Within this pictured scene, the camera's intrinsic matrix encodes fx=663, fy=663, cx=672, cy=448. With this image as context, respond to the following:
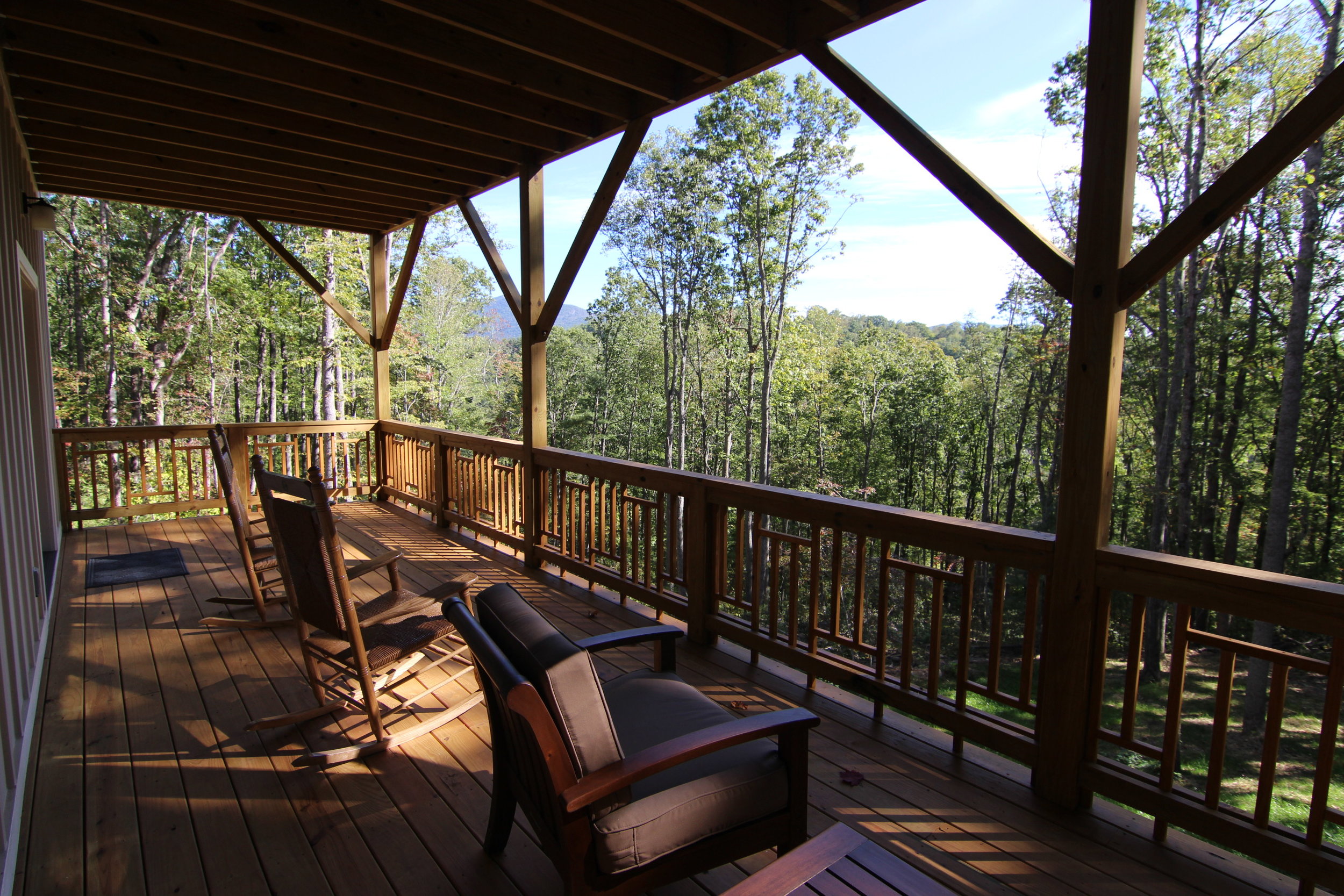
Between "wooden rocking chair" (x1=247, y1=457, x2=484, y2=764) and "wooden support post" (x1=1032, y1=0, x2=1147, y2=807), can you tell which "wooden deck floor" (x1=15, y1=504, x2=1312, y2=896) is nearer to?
"wooden rocking chair" (x1=247, y1=457, x2=484, y2=764)

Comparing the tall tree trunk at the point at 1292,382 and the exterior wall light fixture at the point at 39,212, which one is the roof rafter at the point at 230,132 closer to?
the exterior wall light fixture at the point at 39,212

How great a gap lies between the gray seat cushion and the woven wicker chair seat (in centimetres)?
101

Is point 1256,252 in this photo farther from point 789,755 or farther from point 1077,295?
point 789,755

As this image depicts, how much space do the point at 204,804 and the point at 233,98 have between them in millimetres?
3779

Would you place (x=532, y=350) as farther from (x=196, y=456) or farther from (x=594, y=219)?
(x=196, y=456)

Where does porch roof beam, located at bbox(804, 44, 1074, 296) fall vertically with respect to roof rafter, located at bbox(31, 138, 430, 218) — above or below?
below

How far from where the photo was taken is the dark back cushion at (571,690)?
4.48 ft

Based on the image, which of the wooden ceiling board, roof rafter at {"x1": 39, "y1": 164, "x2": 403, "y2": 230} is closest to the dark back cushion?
the wooden ceiling board

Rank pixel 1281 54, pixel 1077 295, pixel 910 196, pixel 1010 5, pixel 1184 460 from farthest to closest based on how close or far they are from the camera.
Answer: pixel 910 196 < pixel 1010 5 < pixel 1184 460 < pixel 1281 54 < pixel 1077 295

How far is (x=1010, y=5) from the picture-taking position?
1855 cm

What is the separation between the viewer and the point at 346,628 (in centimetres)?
248

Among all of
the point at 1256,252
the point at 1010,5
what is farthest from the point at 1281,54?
the point at 1010,5

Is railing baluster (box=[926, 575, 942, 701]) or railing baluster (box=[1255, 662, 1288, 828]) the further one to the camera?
railing baluster (box=[926, 575, 942, 701])

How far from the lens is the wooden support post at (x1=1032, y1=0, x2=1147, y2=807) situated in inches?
78.1
